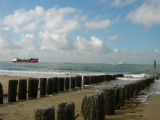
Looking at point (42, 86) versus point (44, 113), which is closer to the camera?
point (44, 113)

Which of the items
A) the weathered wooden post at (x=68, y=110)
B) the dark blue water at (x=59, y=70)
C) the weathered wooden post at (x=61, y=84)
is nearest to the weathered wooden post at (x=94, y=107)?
the weathered wooden post at (x=68, y=110)

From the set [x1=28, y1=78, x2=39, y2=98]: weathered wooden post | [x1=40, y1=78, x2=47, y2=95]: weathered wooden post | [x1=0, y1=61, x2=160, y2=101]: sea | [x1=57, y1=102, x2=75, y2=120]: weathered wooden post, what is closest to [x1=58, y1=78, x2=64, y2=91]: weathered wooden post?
[x1=40, y1=78, x2=47, y2=95]: weathered wooden post

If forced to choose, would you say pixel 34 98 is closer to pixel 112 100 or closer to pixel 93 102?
pixel 112 100

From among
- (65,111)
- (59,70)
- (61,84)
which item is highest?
(65,111)

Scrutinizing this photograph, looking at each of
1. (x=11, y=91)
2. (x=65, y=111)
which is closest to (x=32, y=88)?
(x=11, y=91)

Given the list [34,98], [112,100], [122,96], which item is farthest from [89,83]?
[112,100]

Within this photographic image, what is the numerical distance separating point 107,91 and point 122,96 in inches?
71.0

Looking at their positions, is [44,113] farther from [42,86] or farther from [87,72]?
[87,72]

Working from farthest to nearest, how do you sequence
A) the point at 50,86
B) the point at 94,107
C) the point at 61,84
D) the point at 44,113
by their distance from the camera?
the point at 61,84 → the point at 50,86 → the point at 94,107 → the point at 44,113

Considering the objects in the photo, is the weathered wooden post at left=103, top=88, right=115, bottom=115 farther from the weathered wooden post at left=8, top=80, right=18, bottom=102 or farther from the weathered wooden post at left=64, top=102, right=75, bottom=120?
the weathered wooden post at left=8, top=80, right=18, bottom=102

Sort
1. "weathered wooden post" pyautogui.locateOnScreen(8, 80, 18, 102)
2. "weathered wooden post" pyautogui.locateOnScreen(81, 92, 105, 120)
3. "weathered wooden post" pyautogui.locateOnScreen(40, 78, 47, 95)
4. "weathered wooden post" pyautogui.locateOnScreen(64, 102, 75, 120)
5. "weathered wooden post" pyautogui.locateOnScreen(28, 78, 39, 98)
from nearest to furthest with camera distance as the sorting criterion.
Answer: "weathered wooden post" pyautogui.locateOnScreen(64, 102, 75, 120) → "weathered wooden post" pyautogui.locateOnScreen(81, 92, 105, 120) → "weathered wooden post" pyautogui.locateOnScreen(8, 80, 18, 102) → "weathered wooden post" pyautogui.locateOnScreen(28, 78, 39, 98) → "weathered wooden post" pyautogui.locateOnScreen(40, 78, 47, 95)

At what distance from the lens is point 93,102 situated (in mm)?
4516

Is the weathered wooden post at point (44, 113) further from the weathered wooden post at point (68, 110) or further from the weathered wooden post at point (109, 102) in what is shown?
the weathered wooden post at point (109, 102)

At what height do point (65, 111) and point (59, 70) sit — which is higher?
point (65, 111)
